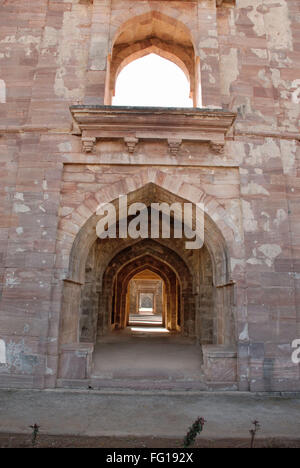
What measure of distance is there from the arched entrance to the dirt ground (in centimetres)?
166

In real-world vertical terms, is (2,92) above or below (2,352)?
above

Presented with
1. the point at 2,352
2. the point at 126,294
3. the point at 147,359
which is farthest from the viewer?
the point at 126,294

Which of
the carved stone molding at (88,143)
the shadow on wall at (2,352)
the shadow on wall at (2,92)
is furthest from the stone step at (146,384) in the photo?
the shadow on wall at (2,92)

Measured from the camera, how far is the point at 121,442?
9.34 feet

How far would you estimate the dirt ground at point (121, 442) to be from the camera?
2783mm

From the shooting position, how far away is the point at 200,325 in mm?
8000

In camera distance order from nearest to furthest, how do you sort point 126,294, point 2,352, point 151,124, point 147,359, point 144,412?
1. point 144,412
2. point 2,352
3. point 151,124
4. point 147,359
5. point 126,294

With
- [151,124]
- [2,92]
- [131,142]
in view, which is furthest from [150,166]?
[2,92]

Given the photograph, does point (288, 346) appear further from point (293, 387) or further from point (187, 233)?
point (187, 233)

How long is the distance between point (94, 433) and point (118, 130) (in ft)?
13.4

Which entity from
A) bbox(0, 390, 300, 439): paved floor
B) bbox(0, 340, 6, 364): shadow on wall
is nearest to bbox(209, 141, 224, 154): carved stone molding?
bbox(0, 390, 300, 439): paved floor

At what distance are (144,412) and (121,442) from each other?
768 mm

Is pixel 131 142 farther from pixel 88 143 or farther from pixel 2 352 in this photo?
pixel 2 352

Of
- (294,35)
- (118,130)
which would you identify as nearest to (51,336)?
(118,130)
